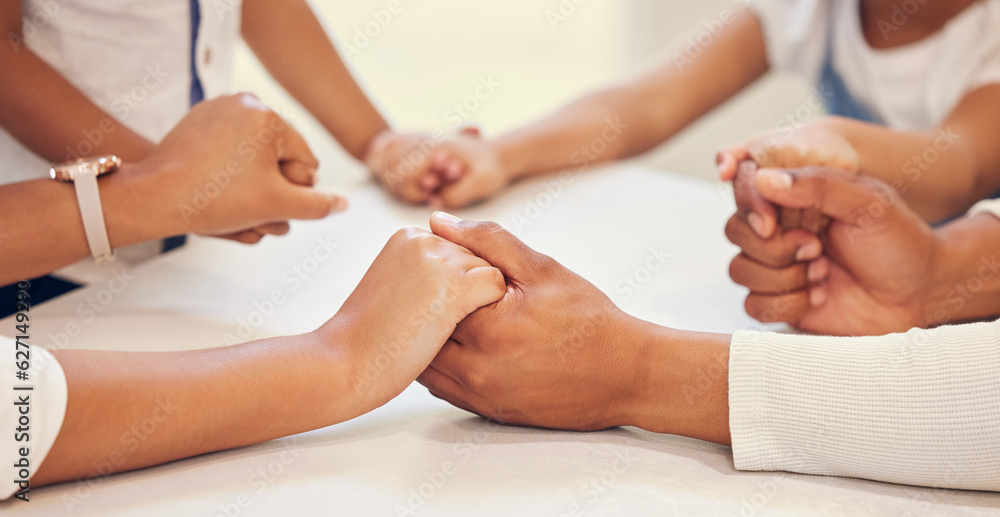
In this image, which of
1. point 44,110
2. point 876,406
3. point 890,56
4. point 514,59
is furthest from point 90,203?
point 514,59

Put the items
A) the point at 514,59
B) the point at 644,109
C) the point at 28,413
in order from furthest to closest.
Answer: the point at 514,59
the point at 644,109
the point at 28,413

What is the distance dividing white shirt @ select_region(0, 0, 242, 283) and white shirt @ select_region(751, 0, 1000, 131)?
72 centimetres

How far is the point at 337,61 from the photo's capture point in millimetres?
1018


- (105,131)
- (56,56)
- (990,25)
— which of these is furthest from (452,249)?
(990,25)

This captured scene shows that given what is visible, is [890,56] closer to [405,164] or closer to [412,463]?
[405,164]

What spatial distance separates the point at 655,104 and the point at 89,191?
0.73 m

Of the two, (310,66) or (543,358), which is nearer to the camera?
(543,358)

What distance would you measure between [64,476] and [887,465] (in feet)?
1.61

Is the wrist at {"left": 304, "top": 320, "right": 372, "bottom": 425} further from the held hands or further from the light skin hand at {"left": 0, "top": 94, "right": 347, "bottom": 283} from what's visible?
the held hands

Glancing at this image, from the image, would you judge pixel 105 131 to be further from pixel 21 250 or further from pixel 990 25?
pixel 990 25

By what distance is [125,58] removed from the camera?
816 mm

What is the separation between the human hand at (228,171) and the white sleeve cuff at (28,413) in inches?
9.5

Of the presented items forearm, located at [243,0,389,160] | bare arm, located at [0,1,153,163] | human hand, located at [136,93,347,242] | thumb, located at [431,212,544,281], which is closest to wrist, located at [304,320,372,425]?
thumb, located at [431,212,544,281]

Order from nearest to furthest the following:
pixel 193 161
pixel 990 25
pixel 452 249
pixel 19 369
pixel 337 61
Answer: pixel 19 369
pixel 452 249
pixel 193 161
pixel 990 25
pixel 337 61
